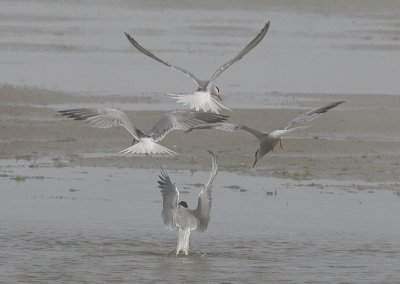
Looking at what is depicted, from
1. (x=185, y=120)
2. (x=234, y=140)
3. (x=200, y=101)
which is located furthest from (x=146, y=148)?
(x=234, y=140)

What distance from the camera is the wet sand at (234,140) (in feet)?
54.5

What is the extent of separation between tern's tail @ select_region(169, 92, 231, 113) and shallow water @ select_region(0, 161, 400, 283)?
3.47 feet

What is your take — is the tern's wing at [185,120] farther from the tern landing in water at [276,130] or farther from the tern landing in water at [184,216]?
the tern landing in water at [184,216]

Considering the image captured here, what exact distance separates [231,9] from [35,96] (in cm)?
1872

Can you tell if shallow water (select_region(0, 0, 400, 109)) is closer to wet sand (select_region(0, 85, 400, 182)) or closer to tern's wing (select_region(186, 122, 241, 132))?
wet sand (select_region(0, 85, 400, 182))

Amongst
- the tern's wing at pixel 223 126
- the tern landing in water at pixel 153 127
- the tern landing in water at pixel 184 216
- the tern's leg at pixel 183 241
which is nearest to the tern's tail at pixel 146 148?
the tern landing in water at pixel 153 127

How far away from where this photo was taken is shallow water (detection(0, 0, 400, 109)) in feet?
76.1

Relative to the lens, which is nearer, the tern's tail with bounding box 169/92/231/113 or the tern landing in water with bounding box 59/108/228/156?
the tern landing in water with bounding box 59/108/228/156

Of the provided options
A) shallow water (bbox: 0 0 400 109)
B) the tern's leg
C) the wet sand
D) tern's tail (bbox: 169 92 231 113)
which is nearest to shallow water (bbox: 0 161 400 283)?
the tern's leg

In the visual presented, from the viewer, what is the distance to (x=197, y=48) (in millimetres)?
28422

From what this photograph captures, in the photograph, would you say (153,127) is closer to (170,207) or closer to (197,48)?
(170,207)

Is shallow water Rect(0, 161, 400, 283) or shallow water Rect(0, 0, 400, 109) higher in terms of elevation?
shallow water Rect(0, 0, 400, 109)

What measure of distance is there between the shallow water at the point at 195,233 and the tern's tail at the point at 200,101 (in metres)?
1.06

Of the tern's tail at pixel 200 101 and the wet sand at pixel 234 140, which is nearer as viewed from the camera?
the tern's tail at pixel 200 101
